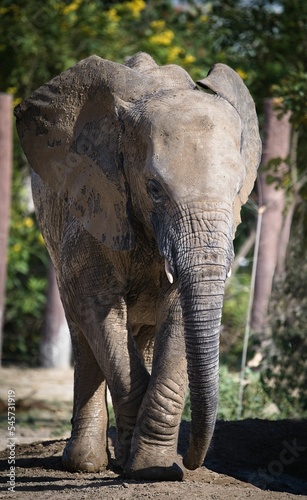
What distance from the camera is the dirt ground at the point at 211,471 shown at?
16.0ft

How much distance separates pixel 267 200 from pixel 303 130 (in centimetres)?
116

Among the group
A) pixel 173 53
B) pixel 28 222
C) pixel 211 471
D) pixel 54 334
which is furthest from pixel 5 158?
pixel 211 471

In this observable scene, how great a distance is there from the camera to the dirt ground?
489 centimetres

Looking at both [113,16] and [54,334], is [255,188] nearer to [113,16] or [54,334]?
[54,334]

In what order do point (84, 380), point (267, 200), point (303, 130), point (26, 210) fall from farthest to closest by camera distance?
1. point (26, 210)
2. point (303, 130)
3. point (267, 200)
4. point (84, 380)

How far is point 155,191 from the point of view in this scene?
16.1 feet

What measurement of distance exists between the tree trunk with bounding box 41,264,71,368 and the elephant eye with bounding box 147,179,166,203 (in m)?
6.28

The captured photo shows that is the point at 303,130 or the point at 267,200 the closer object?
the point at 267,200

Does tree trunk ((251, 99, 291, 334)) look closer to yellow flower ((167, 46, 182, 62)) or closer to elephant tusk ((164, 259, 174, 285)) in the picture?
yellow flower ((167, 46, 182, 62))

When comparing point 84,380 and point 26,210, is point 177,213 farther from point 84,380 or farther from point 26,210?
point 26,210

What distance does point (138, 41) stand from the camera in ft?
40.4

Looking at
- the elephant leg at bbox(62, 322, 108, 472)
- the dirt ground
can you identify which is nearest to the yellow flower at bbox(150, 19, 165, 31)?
the dirt ground

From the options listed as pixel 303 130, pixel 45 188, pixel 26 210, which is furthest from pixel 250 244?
pixel 45 188

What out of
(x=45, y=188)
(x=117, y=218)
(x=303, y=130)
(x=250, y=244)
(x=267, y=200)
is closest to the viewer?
(x=117, y=218)
